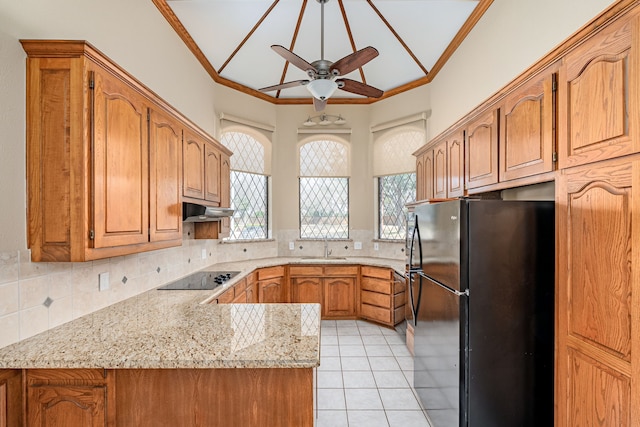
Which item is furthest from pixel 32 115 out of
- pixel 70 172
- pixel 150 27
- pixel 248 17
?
pixel 248 17

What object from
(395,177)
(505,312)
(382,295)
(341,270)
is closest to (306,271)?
(341,270)

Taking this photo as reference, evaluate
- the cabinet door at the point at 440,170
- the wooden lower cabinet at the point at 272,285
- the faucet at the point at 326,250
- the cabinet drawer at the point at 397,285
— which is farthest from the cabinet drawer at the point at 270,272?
the cabinet door at the point at 440,170

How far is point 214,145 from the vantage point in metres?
3.43

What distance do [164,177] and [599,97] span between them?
2556mm

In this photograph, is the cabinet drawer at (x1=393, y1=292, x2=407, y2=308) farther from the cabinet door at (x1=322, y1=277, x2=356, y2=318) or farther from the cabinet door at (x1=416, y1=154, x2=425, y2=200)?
the cabinet door at (x1=416, y1=154, x2=425, y2=200)

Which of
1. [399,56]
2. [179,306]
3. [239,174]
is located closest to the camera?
[179,306]

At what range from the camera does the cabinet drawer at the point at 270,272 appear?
4.07 m

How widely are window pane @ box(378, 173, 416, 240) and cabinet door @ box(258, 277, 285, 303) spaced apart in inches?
67.9

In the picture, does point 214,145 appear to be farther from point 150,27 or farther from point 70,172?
point 70,172

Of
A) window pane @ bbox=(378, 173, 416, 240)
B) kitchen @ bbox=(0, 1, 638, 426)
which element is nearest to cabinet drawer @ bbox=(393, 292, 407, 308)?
kitchen @ bbox=(0, 1, 638, 426)

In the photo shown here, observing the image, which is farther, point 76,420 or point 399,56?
point 399,56

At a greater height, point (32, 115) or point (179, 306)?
point (32, 115)

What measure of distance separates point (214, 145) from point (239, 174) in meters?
1.21

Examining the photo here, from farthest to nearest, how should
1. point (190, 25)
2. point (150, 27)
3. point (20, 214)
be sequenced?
point (190, 25)
point (150, 27)
point (20, 214)
